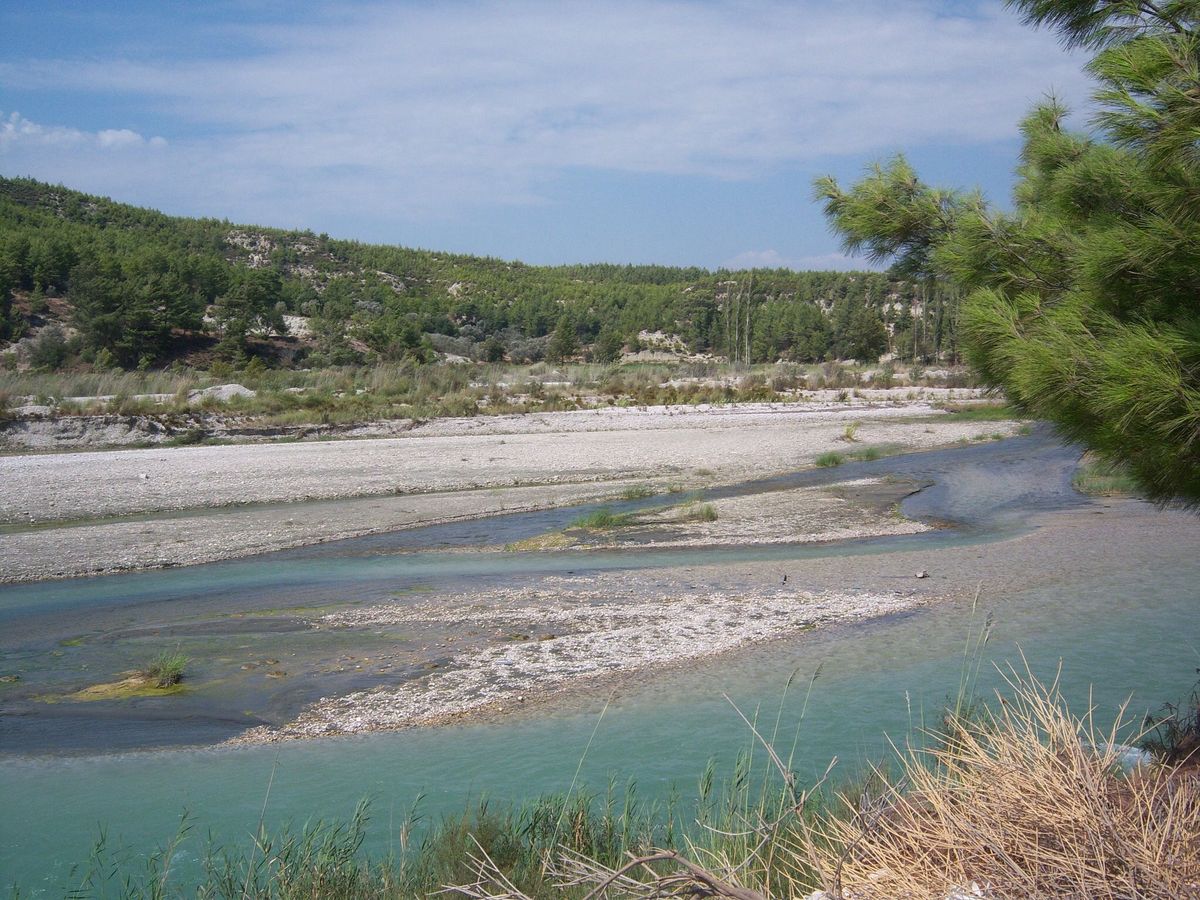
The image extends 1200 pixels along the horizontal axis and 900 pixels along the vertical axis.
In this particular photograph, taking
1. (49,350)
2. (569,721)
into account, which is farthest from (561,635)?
(49,350)

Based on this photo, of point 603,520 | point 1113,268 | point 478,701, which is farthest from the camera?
point 603,520

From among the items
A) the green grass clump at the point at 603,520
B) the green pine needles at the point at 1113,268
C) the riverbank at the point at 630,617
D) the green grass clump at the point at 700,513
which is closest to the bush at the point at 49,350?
the green grass clump at the point at 603,520

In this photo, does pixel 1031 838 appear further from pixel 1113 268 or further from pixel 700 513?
pixel 700 513

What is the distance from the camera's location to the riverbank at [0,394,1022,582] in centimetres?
1638

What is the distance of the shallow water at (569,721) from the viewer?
6469 mm

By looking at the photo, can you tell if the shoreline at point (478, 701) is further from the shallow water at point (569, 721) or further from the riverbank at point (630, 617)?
Answer: the shallow water at point (569, 721)

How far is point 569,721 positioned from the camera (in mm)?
7824

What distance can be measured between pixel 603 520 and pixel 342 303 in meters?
53.1

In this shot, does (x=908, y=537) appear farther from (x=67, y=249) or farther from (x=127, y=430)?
(x=67, y=249)

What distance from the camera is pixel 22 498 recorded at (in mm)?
19453

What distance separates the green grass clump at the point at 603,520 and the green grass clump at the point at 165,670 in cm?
826

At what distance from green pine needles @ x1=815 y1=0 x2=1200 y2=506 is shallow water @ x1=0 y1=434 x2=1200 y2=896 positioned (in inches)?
85.9

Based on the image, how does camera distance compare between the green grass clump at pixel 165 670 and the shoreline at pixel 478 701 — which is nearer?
the shoreline at pixel 478 701

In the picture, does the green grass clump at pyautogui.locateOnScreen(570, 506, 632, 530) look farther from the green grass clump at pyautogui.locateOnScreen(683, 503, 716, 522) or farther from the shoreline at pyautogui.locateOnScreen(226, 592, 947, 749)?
the shoreline at pyautogui.locateOnScreen(226, 592, 947, 749)
